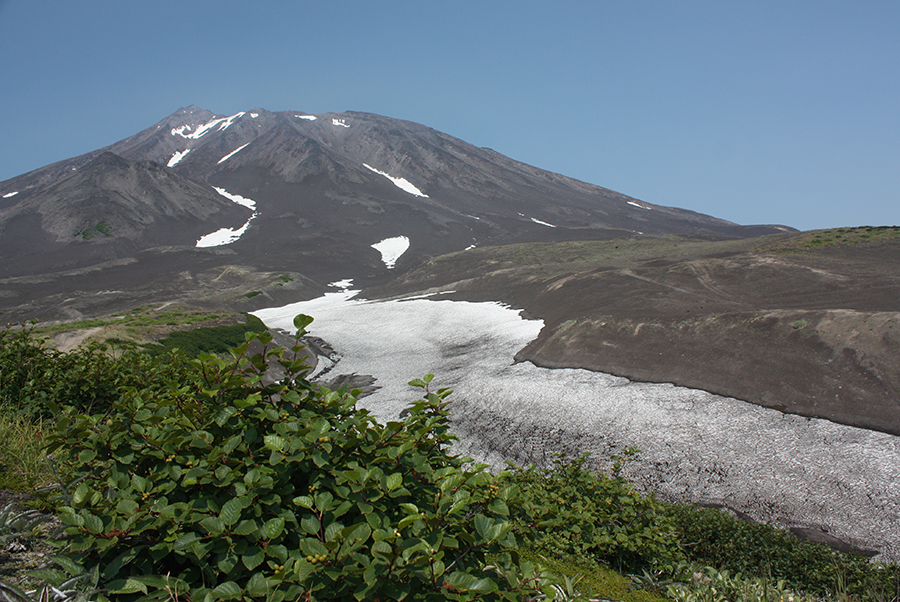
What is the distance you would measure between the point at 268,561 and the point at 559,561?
428cm

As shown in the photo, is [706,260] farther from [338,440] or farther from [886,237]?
[338,440]

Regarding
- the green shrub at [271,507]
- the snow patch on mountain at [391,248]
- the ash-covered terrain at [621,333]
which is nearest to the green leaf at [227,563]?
the green shrub at [271,507]

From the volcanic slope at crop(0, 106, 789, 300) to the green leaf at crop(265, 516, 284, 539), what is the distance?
8830 centimetres

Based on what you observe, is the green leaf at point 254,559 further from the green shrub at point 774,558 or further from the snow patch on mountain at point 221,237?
the snow patch on mountain at point 221,237

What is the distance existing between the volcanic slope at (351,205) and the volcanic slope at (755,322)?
58.9 meters

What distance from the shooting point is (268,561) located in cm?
242

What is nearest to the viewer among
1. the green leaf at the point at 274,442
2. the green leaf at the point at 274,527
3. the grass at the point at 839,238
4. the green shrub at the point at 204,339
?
the green leaf at the point at 274,527

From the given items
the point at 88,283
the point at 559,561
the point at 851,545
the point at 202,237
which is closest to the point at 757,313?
the point at 851,545

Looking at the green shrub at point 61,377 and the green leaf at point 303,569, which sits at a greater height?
the green leaf at point 303,569

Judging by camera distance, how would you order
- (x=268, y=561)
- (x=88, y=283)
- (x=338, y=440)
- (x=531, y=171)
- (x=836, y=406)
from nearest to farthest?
1. (x=268, y=561)
2. (x=338, y=440)
3. (x=836, y=406)
4. (x=88, y=283)
5. (x=531, y=171)

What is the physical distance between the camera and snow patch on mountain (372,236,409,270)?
10709cm

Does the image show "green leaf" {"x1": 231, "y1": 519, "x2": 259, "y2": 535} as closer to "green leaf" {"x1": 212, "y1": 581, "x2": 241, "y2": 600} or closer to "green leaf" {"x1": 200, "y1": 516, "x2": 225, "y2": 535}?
"green leaf" {"x1": 200, "y1": 516, "x2": 225, "y2": 535}

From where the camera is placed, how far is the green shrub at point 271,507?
231 centimetres

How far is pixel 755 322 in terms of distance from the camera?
2155 cm
